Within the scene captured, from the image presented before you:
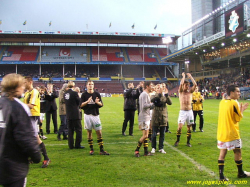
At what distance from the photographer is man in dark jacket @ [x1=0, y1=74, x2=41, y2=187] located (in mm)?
2266

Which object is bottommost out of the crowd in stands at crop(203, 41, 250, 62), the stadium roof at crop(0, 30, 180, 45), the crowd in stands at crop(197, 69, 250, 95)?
the crowd in stands at crop(197, 69, 250, 95)

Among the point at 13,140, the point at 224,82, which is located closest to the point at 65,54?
the point at 224,82

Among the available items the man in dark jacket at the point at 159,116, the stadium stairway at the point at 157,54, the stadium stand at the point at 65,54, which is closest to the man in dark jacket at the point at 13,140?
the man in dark jacket at the point at 159,116

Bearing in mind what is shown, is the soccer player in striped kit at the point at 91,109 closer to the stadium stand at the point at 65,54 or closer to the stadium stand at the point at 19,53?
the stadium stand at the point at 65,54

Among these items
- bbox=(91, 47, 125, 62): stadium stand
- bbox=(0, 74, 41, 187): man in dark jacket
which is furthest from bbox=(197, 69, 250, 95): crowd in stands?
bbox=(0, 74, 41, 187): man in dark jacket

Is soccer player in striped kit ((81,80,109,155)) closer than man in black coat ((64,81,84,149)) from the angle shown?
Yes

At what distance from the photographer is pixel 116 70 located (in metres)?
58.7

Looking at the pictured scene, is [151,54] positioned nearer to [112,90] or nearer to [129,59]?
[129,59]

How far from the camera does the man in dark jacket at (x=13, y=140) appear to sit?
89.2 inches

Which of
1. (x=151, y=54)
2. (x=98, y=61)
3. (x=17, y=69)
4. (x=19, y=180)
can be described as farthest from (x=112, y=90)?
(x=19, y=180)

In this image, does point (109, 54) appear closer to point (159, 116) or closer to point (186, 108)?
point (186, 108)

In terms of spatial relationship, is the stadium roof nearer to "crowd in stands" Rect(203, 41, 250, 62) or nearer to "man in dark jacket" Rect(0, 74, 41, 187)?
"crowd in stands" Rect(203, 41, 250, 62)

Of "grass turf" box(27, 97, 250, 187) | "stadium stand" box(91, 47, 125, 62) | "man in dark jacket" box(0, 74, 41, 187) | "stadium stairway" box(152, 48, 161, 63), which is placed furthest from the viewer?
"stadium stairway" box(152, 48, 161, 63)

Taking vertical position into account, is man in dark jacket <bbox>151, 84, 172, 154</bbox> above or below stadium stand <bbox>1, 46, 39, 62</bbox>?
below
